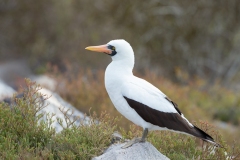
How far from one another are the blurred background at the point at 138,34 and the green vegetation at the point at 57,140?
11.8 m

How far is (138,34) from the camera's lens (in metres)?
21.0

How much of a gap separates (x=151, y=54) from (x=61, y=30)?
13.4 feet

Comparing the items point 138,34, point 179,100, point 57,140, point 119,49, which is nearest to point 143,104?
point 119,49

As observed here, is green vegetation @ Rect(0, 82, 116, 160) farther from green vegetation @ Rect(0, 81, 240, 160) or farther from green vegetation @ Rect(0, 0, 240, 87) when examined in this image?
green vegetation @ Rect(0, 0, 240, 87)

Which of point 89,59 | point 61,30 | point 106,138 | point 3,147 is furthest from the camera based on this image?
point 61,30

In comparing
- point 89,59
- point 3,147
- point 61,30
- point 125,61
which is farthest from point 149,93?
point 61,30

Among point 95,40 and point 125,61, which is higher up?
point 95,40

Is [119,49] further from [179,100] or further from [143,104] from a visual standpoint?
[179,100]

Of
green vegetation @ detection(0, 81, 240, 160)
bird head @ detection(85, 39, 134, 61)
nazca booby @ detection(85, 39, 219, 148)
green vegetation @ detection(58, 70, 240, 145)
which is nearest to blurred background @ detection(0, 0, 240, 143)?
green vegetation @ detection(58, 70, 240, 145)

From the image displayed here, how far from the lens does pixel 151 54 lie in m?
21.1

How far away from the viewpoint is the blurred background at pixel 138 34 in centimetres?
1923

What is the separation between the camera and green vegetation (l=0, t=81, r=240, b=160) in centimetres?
553

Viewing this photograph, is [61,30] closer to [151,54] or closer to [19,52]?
[19,52]

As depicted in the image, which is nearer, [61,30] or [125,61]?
[125,61]
